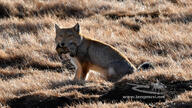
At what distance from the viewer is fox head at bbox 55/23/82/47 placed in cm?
856

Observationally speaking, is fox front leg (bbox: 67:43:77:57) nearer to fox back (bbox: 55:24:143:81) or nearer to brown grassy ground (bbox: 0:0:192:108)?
fox back (bbox: 55:24:143:81)

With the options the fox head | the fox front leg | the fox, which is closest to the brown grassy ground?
the fox

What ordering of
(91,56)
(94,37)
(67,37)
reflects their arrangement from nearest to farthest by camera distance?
(67,37)
(91,56)
(94,37)

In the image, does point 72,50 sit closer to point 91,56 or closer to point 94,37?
point 91,56

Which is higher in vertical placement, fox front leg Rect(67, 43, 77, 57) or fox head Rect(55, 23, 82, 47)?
fox head Rect(55, 23, 82, 47)

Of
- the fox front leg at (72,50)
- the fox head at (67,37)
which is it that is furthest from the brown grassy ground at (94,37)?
the fox head at (67,37)

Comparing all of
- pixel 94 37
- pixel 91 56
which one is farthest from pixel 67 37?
pixel 94 37

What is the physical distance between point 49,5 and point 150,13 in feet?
11.0

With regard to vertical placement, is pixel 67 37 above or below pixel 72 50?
above

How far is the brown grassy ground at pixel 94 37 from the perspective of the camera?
24.1 feet

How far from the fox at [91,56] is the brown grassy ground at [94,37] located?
0.27m

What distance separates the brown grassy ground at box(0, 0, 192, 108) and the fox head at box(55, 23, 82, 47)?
72 centimetres

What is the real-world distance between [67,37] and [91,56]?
1.93ft

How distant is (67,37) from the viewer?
338 inches
